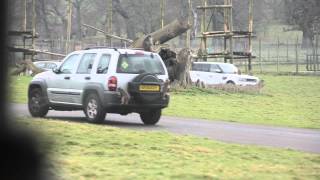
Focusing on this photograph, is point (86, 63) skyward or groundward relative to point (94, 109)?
skyward

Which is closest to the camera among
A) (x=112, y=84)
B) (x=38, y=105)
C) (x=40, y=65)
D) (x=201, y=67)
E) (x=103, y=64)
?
(x=112, y=84)

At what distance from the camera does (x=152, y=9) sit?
77625 millimetres

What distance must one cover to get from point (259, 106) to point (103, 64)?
31.6ft

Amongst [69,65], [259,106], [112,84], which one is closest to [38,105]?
[69,65]

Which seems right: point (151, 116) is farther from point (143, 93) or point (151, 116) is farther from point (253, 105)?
point (253, 105)

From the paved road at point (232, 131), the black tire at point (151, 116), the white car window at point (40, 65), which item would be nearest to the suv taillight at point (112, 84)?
the paved road at point (232, 131)

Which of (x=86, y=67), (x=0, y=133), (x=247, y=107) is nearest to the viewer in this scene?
(x=0, y=133)

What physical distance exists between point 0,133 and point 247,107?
534 inches

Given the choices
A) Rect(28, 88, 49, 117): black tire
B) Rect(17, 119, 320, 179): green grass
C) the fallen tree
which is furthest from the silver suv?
the fallen tree

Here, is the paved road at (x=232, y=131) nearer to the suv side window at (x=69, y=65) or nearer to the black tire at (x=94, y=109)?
the black tire at (x=94, y=109)

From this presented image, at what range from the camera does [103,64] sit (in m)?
16.2

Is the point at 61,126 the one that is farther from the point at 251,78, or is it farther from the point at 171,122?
the point at 251,78

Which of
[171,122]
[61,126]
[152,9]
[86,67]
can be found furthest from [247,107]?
[152,9]

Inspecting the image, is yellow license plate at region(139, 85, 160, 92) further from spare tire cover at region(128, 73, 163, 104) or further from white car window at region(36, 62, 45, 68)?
white car window at region(36, 62, 45, 68)
